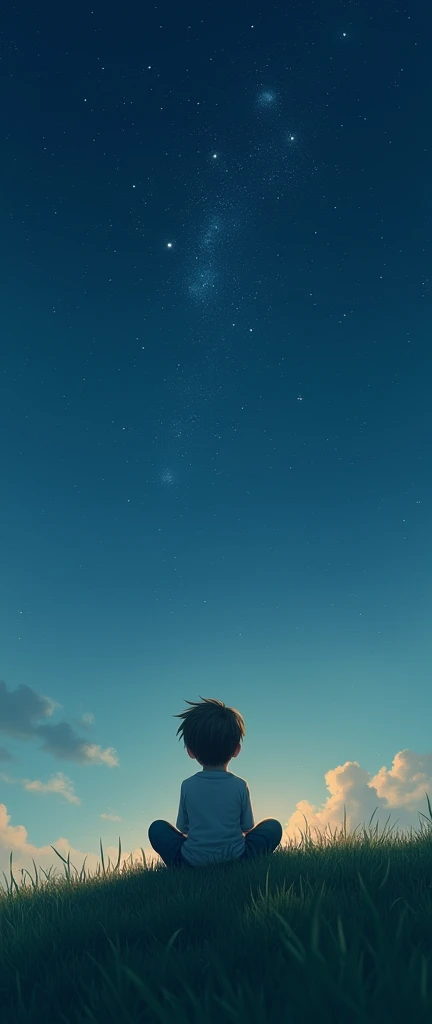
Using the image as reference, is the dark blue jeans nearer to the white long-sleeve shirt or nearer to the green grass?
the white long-sleeve shirt

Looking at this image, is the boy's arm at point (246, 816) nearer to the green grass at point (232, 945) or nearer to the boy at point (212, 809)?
the boy at point (212, 809)

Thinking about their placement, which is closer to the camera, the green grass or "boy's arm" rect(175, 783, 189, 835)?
the green grass

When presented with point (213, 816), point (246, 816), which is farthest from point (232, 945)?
point (246, 816)

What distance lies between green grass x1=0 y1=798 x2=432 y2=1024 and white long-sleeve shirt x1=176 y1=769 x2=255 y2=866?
1.85 feet

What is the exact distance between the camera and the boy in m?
5.36

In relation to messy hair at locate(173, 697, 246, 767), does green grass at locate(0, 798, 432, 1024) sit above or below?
below

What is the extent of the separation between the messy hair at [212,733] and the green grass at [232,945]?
3.62 feet

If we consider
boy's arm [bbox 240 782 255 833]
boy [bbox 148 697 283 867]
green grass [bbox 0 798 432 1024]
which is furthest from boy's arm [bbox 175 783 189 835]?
green grass [bbox 0 798 432 1024]

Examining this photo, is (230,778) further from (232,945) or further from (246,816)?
(232,945)

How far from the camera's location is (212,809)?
545 centimetres

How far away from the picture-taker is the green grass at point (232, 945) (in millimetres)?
1650

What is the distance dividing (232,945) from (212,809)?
3075mm

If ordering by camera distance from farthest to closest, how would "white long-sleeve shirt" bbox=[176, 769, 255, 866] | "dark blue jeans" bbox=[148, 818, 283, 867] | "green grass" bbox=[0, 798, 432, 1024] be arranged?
"dark blue jeans" bbox=[148, 818, 283, 867]
"white long-sleeve shirt" bbox=[176, 769, 255, 866]
"green grass" bbox=[0, 798, 432, 1024]

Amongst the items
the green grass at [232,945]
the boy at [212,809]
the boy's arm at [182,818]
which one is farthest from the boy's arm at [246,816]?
the green grass at [232,945]
